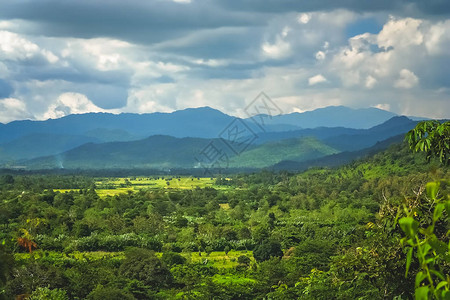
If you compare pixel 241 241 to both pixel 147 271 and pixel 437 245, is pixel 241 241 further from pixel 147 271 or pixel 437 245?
pixel 437 245

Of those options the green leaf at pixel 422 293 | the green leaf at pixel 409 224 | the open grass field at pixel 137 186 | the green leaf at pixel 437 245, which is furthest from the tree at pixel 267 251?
the open grass field at pixel 137 186

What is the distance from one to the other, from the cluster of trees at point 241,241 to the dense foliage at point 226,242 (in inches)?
2.8

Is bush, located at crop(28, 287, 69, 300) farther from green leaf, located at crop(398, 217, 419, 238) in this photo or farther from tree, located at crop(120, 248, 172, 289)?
green leaf, located at crop(398, 217, 419, 238)

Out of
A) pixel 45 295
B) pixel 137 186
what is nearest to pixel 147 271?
pixel 45 295

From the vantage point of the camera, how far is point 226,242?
54125 mm

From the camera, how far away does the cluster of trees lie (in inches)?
324

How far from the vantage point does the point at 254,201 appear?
89.8 metres

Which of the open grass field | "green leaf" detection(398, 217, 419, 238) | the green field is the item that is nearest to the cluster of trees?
"green leaf" detection(398, 217, 419, 238)

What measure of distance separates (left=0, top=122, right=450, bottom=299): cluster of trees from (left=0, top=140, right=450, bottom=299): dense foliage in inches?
2.8

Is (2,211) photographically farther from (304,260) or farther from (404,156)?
(404,156)

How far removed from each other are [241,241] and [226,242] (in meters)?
1.81

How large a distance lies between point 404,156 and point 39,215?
75968 mm

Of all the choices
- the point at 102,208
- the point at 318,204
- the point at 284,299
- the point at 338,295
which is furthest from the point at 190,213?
the point at 338,295

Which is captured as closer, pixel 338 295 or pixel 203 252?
pixel 338 295
